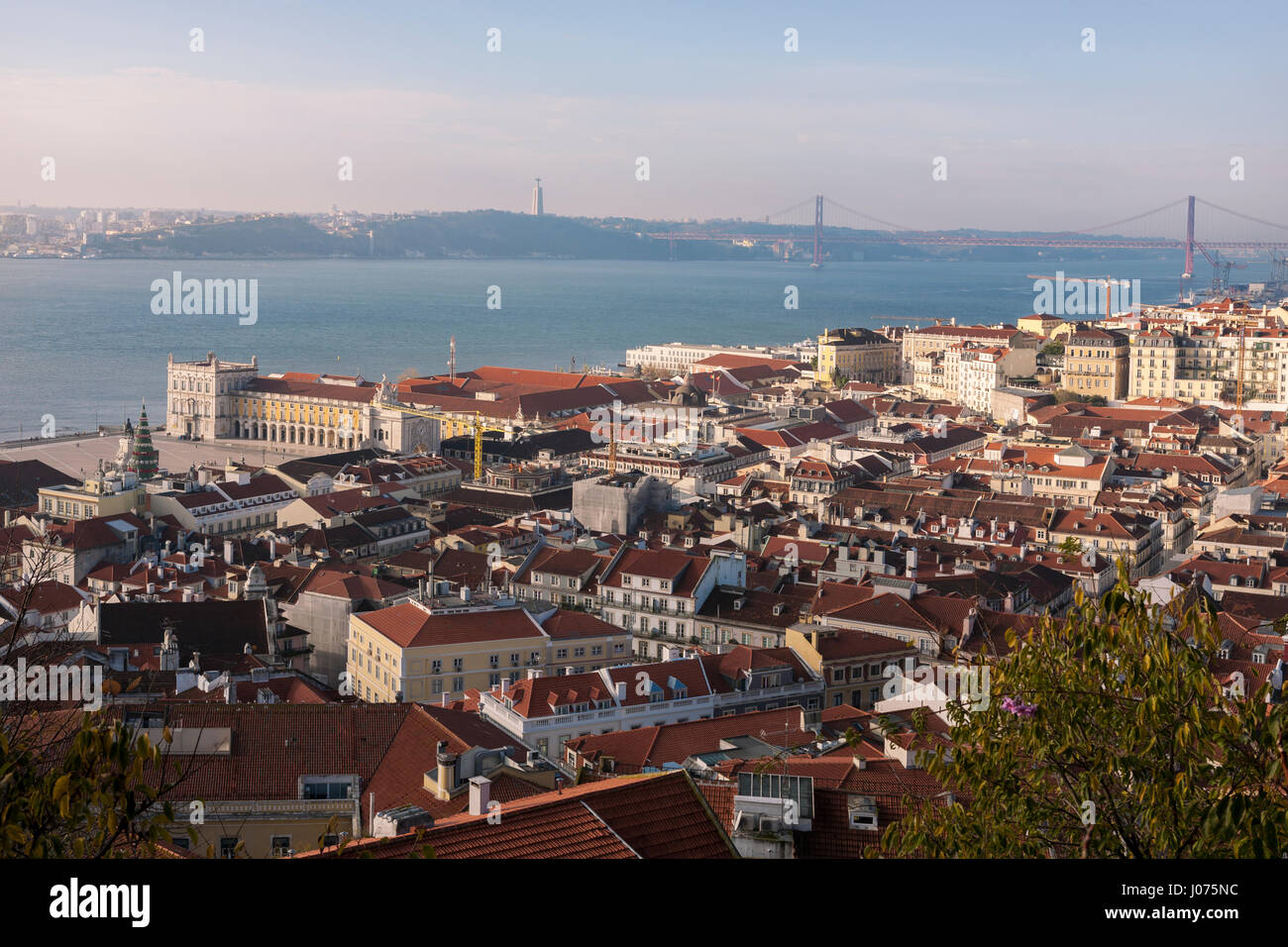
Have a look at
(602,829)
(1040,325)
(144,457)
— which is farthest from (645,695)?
(1040,325)

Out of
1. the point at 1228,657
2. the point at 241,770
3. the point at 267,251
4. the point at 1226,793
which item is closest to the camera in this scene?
the point at 1226,793

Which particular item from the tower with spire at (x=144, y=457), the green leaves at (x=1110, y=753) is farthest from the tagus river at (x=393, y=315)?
the green leaves at (x=1110, y=753)

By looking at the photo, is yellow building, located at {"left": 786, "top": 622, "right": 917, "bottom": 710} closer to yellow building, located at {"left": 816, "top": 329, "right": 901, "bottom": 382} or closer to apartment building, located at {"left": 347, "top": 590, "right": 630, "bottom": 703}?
apartment building, located at {"left": 347, "top": 590, "right": 630, "bottom": 703}

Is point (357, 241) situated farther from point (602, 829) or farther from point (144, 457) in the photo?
point (602, 829)

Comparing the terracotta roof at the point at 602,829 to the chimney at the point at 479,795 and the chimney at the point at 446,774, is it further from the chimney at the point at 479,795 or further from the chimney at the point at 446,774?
the chimney at the point at 446,774
